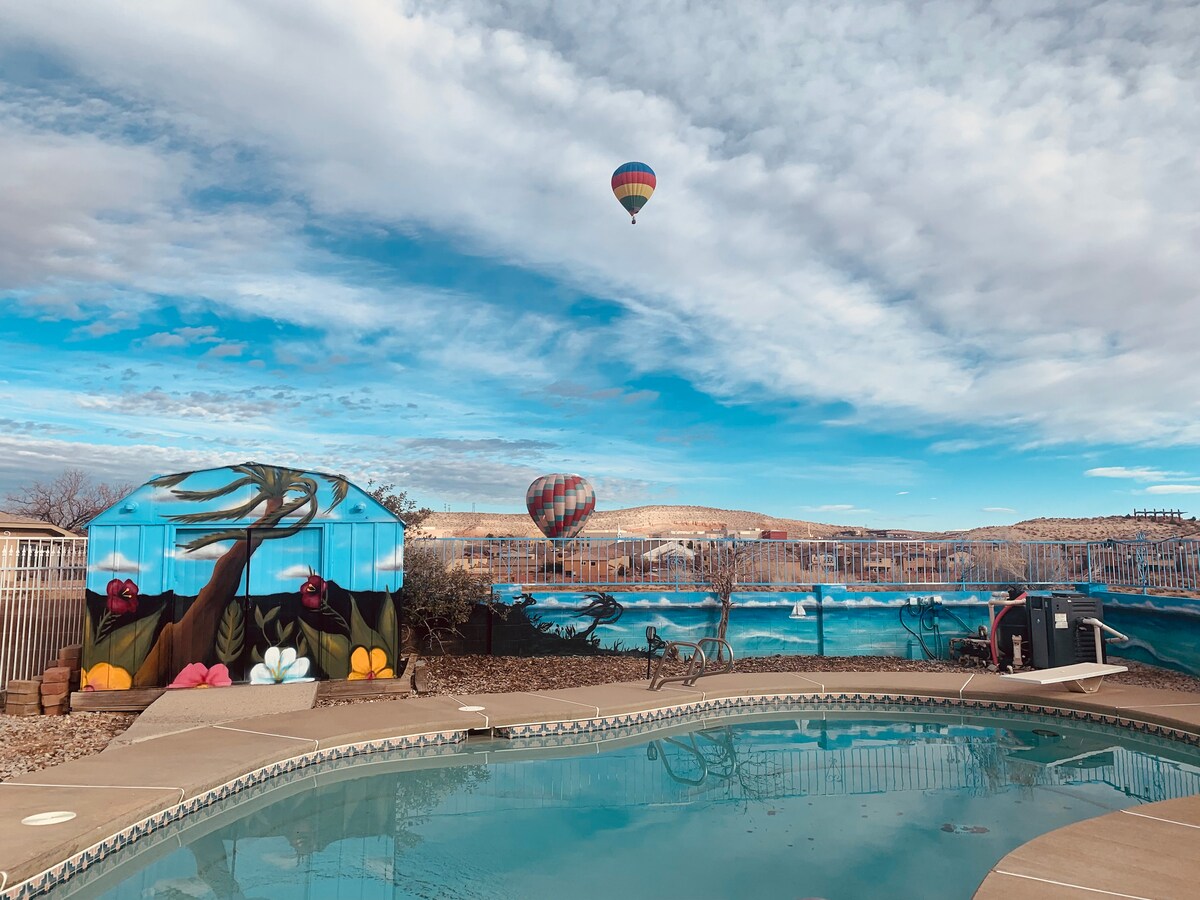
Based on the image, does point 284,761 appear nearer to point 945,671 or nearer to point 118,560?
point 118,560

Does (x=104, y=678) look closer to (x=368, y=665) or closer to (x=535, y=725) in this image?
(x=368, y=665)

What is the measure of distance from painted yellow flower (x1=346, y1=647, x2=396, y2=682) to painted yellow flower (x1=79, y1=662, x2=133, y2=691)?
273cm

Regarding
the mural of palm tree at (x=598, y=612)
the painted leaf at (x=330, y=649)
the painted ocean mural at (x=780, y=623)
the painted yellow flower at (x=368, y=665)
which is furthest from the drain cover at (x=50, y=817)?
the mural of palm tree at (x=598, y=612)

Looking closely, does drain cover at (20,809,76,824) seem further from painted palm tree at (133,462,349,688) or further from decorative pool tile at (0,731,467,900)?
painted palm tree at (133,462,349,688)

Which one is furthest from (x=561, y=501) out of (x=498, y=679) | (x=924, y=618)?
(x=498, y=679)

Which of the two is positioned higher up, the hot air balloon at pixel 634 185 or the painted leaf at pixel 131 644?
the hot air balloon at pixel 634 185

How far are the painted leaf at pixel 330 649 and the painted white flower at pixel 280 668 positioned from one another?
21 cm

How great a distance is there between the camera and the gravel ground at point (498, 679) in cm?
862

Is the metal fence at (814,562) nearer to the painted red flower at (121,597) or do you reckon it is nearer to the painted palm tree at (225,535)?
the painted palm tree at (225,535)

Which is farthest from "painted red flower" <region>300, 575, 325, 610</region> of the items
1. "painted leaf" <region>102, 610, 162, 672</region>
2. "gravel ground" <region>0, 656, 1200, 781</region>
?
"painted leaf" <region>102, 610, 162, 672</region>

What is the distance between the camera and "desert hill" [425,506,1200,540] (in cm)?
5179

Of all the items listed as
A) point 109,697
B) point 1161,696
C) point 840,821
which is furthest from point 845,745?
point 109,697

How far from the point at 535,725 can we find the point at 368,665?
3.16 metres

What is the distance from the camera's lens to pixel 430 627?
13.5 meters
